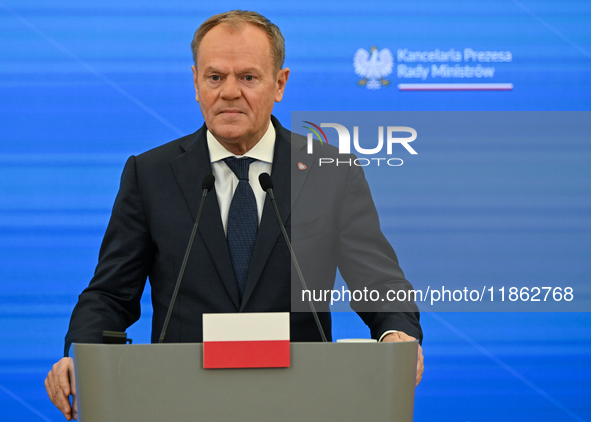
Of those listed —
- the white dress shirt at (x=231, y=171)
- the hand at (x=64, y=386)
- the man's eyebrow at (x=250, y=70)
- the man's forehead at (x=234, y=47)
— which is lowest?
the hand at (x=64, y=386)

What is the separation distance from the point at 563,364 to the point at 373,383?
1.84 metres

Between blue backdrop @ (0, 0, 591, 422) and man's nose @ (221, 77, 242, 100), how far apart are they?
78 cm

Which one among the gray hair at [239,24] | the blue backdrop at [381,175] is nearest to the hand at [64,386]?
the gray hair at [239,24]

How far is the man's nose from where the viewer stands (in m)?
1.77

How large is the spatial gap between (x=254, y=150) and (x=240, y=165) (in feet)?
0.22

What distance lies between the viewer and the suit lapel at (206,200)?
171cm

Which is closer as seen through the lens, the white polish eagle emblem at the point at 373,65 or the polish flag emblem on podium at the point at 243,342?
the polish flag emblem on podium at the point at 243,342

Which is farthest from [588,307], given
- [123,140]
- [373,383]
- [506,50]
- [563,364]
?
[123,140]

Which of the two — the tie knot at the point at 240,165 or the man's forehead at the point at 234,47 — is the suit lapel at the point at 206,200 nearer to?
the tie knot at the point at 240,165

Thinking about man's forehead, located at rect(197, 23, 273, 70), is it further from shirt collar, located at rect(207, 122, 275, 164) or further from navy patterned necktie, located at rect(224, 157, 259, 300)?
navy patterned necktie, located at rect(224, 157, 259, 300)

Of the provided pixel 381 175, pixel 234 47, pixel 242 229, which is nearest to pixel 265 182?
pixel 242 229

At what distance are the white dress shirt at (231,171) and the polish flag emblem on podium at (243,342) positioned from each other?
0.73 meters

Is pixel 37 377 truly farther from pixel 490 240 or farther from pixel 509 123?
pixel 509 123

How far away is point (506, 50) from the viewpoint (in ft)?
8.79
